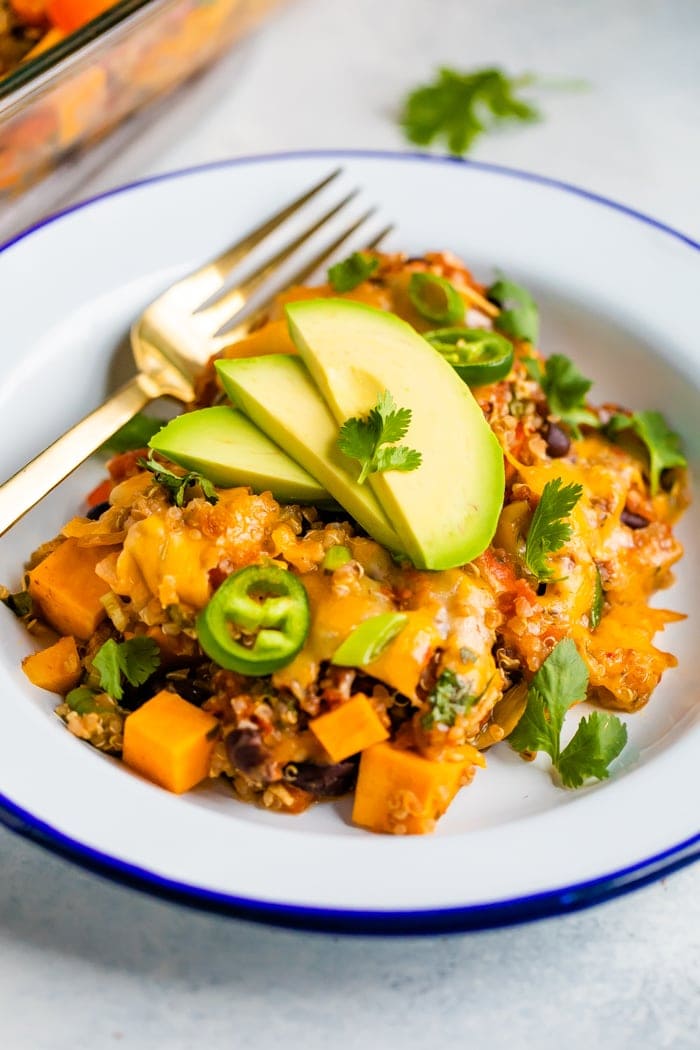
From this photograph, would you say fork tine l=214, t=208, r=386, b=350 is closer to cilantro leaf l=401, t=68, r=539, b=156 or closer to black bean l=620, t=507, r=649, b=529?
cilantro leaf l=401, t=68, r=539, b=156

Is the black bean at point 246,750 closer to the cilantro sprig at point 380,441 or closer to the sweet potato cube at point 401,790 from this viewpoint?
the sweet potato cube at point 401,790

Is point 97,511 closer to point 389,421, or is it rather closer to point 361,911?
point 389,421

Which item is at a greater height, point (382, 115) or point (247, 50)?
point (247, 50)

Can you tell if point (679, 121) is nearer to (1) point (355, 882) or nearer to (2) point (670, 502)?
(2) point (670, 502)

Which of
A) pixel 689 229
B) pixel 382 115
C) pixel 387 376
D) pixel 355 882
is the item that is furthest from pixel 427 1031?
pixel 382 115

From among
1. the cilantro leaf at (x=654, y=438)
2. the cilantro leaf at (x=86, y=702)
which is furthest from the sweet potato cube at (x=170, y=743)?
the cilantro leaf at (x=654, y=438)

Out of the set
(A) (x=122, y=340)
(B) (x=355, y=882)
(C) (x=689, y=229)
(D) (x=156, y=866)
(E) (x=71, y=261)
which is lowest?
(C) (x=689, y=229)

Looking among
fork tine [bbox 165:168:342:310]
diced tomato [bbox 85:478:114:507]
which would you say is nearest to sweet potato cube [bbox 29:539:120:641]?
diced tomato [bbox 85:478:114:507]
